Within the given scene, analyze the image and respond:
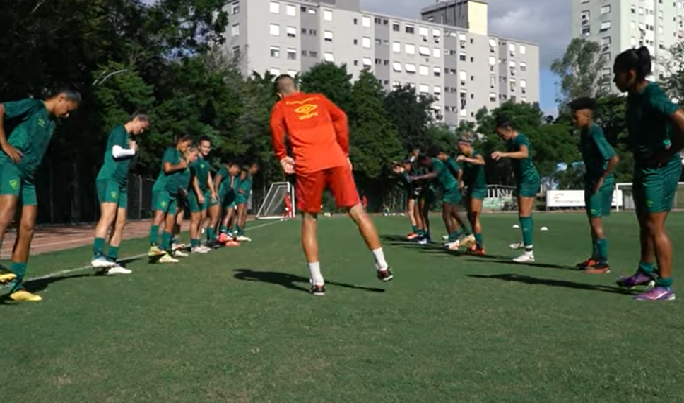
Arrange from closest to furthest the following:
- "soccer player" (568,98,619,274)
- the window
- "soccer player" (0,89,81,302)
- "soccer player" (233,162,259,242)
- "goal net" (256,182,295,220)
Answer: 1. "soccer player" (0,89,81,302)
2. "soccer player" (568,98,619,274)
3. "soccer player" (233,162,259,242)
4. "goal net" (256,182,295,220)
5. the window

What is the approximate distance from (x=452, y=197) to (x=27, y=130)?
8.82m

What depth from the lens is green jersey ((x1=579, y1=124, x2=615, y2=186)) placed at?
9070mm

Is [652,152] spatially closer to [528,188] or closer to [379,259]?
[379,259]

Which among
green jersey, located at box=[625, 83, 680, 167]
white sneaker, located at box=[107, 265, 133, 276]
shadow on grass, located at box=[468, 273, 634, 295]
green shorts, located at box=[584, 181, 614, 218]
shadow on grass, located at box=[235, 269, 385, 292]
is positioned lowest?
shadow on grass, located at box=[468, 273, 634, 295]

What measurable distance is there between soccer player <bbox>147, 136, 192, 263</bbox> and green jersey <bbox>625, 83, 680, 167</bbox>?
6.70 meters

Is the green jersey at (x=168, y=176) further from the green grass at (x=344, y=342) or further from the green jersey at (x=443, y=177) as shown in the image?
the green jersey at (x=443, y=177)

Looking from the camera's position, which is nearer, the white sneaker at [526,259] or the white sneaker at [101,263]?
the white sneaker at [101,263]

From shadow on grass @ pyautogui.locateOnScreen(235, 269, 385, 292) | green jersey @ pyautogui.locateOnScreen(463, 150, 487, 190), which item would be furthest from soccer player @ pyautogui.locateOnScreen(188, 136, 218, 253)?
green jersey @ pyautogui.locateOnScreen(463, 150, 487, 190)

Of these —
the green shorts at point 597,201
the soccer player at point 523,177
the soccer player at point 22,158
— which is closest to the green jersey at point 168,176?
the soccer player at point 22,158

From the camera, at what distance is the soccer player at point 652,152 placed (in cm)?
641

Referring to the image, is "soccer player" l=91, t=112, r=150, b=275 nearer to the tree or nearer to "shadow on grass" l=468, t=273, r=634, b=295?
"shadow on grass" l=468, t=273, r=634, b=295

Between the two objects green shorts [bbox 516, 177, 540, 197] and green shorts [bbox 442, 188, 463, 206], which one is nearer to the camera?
green shorts [bbox 516, 177, 540, 197]

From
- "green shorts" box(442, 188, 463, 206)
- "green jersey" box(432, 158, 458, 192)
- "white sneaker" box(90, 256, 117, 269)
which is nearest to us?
"white sneaker" box(90, 256, 117, 269)

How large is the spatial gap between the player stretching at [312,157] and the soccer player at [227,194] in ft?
28.2
